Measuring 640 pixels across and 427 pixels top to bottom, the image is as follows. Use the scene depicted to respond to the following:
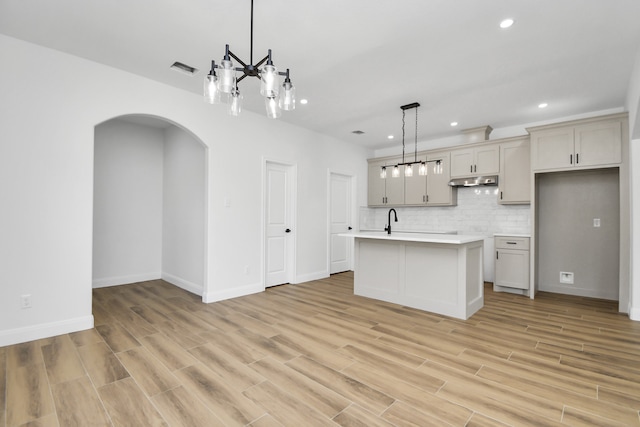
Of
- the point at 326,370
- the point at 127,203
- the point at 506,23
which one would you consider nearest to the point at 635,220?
the point at 506,23

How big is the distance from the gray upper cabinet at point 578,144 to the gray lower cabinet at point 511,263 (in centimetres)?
114

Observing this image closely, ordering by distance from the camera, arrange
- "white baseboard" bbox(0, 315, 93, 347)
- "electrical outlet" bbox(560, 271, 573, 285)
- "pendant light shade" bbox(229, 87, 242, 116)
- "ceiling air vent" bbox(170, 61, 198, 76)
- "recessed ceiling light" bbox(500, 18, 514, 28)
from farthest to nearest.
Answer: "electrical outlet" bbox(560, 271, 573, 285)
"ceiling air vent" bbox(170, 61, 198, 76)
"white baseboard" bbox(0, 315, 93, 347)
"recessed ceiling light" bbox(500, 18, 514, 28)
"pendant light shade" bbox(229, 87, 242, 116)

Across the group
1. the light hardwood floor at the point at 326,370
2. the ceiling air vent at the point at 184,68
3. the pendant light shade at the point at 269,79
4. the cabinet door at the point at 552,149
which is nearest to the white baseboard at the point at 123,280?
the light hardwood floor at the point at 326,370

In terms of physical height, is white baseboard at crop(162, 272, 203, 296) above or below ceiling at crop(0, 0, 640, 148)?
below

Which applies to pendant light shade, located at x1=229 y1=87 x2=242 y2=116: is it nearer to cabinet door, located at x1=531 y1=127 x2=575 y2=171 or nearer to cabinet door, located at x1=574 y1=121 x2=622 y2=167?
cabinet door, located at x1=531 y1=127 x2=575 y2=171

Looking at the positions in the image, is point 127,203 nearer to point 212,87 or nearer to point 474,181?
point 212,87

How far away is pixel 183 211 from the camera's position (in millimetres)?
5184

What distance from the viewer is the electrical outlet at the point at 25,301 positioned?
115 inches

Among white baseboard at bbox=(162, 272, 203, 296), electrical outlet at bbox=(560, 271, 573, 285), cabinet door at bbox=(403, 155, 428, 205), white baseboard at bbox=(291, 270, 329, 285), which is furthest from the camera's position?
cabinet door at bbox=(403, 155, 428, 205)

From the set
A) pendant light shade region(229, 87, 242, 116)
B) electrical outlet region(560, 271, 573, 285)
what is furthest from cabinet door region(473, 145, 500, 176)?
pendant light shade region(229, 87, 242, 116)

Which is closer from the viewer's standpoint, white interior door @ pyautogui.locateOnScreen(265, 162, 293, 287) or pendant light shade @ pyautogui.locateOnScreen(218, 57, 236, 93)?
pendant light shade @ pyautogui.locateOnScreen(218, 57, 236, 93)

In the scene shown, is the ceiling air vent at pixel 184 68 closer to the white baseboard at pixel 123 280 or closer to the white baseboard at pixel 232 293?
the white baseboard at pixel 232 293

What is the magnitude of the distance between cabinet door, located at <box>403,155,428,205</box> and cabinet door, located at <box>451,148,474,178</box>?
0.60m

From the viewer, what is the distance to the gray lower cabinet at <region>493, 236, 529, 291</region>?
187 inches
